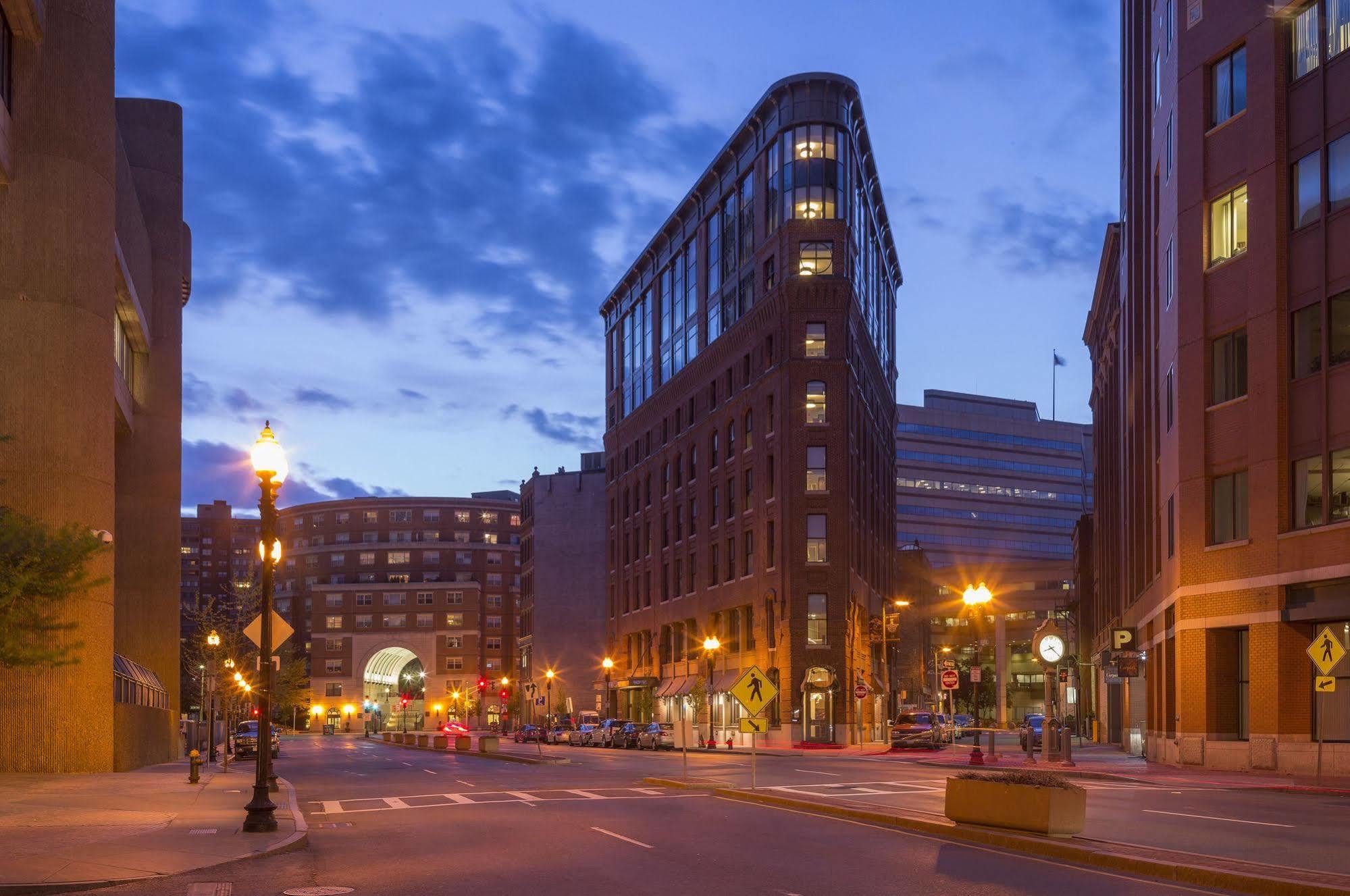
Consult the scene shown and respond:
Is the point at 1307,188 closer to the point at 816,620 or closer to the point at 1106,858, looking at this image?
the point at 1106,858

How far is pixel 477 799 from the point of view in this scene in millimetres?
28688

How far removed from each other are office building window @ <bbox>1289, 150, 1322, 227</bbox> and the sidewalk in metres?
30.6

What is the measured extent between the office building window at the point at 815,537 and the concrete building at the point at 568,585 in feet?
204

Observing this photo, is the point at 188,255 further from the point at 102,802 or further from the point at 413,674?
the point at 413,674

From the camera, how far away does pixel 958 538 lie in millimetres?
170250

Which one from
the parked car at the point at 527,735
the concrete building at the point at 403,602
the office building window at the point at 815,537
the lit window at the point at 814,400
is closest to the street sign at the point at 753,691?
the office building window at the point at 815,537

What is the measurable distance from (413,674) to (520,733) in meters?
86.4

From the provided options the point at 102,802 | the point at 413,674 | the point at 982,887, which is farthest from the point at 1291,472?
the point at 413,674

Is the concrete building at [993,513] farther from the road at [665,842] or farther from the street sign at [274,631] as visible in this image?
the street sign at [274,631]

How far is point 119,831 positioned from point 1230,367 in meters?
33.7

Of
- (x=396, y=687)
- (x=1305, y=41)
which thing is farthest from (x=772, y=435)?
(x=396, y=687)

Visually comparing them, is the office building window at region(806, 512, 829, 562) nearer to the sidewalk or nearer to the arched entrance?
the sidewalk

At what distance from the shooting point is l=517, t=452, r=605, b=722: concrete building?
5482 inches

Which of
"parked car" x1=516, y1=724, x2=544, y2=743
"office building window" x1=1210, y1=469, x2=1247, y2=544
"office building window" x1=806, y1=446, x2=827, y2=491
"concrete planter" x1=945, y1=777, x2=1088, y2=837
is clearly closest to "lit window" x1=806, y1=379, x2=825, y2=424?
"office building window" x1=806, y1=446, x2=827, y2=491
